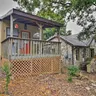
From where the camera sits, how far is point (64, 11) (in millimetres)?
13281

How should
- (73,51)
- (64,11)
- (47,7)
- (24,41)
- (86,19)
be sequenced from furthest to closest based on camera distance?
(73,51)
(86,19)
(47,7)
(64,11)
(24,41)

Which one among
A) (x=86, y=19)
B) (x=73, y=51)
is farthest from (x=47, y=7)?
(x=73, y=51)

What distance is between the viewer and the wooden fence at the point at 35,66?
8.00 metres

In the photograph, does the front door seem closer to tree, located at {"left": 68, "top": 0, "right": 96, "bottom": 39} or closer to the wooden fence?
the wooden fence

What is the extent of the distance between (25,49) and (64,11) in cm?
623

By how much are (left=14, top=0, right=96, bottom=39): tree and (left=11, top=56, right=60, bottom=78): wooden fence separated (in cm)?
508

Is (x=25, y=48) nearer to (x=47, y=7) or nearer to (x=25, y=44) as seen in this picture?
(x=25, y=44)

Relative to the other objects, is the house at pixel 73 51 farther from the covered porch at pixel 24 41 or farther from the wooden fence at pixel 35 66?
the wooden fence at pixel 35 66

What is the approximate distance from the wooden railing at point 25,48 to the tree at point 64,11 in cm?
427

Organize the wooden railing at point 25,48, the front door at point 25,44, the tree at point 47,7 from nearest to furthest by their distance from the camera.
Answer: the wooden railing at point 25,48 → the front door at point 25,44 → the tree at point 47,7

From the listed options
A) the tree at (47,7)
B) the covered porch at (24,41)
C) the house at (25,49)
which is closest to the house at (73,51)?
the tree at (47,7)

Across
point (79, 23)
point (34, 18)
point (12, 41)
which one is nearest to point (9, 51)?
point (12, 41)

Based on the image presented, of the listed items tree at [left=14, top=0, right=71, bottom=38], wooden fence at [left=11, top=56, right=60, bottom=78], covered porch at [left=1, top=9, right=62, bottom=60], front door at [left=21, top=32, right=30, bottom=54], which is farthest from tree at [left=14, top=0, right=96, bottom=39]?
wooden fence at [left=11, top=56, right=60, bottom=78]

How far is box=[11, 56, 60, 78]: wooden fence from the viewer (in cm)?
800
